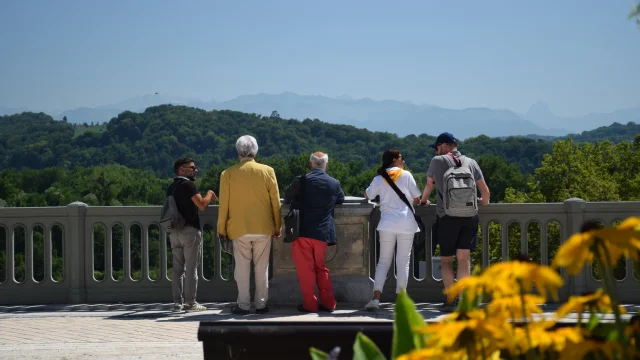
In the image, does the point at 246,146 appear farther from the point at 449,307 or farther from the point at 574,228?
the point at 574,228

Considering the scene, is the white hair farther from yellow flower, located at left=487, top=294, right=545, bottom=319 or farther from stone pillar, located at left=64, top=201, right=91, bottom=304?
yellow flower, located at left=487, top=294, right=545, bottom=319

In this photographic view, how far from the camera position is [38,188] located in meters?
79.1

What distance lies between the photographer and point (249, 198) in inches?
368

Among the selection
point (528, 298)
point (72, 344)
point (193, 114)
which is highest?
point (193, 114)

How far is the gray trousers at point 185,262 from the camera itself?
387 inches

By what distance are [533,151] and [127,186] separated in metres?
46.8

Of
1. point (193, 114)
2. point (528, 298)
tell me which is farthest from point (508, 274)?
point (193, 114)

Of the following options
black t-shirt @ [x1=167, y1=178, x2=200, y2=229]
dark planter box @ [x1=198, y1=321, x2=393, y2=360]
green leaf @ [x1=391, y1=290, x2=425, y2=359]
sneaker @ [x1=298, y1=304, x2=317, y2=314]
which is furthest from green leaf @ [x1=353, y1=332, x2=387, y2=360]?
black t-shirt @ [x1=167, y1=178, x2=200, y2=229]

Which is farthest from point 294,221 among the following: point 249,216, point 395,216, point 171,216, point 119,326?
point 119,326

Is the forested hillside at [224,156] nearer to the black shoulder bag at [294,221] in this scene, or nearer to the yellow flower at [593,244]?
the black shoulder bag at [294,221]

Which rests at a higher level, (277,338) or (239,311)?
(277,338)

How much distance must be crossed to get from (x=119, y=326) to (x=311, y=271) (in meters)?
1.94

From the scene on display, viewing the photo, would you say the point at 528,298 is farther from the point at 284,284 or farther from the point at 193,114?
the point at 193,114

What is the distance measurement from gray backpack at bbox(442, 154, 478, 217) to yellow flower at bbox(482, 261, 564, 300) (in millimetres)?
7721
